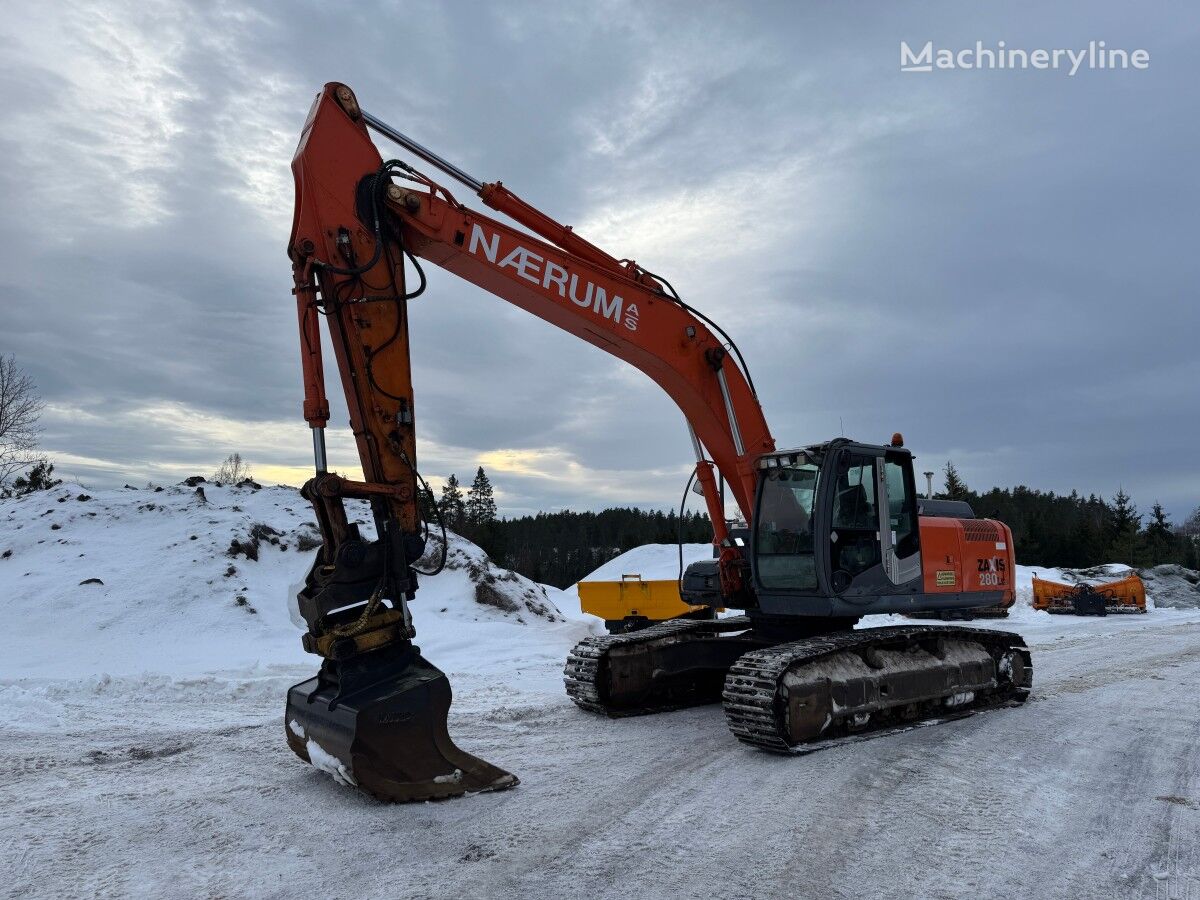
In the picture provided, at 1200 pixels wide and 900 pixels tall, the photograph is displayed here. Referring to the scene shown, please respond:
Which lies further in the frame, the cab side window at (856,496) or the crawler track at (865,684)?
the cab side window at (856,496)

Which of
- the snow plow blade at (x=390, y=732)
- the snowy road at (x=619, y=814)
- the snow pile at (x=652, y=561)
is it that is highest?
the snow pile at (x=652, y=561)

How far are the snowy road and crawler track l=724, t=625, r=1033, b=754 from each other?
257 millimetres

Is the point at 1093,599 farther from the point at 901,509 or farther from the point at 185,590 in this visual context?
the point at 185,590

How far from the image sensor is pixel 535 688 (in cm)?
929

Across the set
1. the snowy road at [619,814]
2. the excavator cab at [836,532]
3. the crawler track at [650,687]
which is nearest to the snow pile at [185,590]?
the snowy road at [619,814]

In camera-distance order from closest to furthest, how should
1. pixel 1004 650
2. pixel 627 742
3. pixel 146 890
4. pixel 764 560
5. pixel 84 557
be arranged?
1. pixel 146 890
2. pixel 627 742
3. pixel 764 560
4. pixel 1004 650
5. pixel 84 557

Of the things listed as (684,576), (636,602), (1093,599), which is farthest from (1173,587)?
(684,576)

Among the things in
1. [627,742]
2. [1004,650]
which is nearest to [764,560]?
[627,742]

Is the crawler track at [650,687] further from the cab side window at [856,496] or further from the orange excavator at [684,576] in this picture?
the cab side window at [856,496]

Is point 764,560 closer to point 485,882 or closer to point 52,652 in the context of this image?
point 485,882

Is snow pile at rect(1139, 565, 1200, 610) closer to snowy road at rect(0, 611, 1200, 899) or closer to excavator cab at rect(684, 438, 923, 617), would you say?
snowy road at rect(0, 611, 1200, 899)

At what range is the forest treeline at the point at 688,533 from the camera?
4747 centimetres

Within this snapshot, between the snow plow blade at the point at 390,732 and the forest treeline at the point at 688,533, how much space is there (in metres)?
30.9

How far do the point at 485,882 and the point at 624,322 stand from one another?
4.52m
